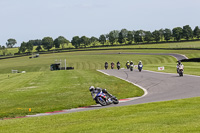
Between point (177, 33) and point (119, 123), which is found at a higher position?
point (177, 33)

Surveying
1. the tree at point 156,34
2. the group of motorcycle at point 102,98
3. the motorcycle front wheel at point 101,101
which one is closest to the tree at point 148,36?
the tree at point 156,34

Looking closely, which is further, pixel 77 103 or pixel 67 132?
pixel 77 103

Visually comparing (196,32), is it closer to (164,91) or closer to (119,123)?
(164,91)

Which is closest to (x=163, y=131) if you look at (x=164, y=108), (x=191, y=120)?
(x=191, y=120)

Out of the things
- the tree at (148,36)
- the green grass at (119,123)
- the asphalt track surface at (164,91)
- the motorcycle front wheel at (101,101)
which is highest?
the tree at (148,36)

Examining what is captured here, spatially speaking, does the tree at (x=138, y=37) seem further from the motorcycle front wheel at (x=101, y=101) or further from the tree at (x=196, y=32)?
the motorcycle front wheel at (x=101, y=101)

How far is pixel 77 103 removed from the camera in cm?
1770

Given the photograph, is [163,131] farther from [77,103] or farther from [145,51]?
[145,51]

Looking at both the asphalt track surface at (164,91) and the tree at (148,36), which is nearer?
the asphalt track surface at (164,91)

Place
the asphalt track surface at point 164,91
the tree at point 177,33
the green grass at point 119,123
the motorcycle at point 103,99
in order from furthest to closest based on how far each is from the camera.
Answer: the tree at point 177,33, the asphalt track surface at point 164,91, the motorcycle at point 103,99, the green grass at point 119,123

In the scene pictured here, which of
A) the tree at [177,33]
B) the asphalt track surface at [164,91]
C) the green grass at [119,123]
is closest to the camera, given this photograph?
the green grass at [119,123]

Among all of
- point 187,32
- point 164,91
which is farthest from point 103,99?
point 187,32

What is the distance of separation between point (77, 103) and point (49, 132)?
840 centimetres

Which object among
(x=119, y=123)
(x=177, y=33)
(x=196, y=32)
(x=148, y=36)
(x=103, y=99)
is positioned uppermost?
(x=196, y=32)
